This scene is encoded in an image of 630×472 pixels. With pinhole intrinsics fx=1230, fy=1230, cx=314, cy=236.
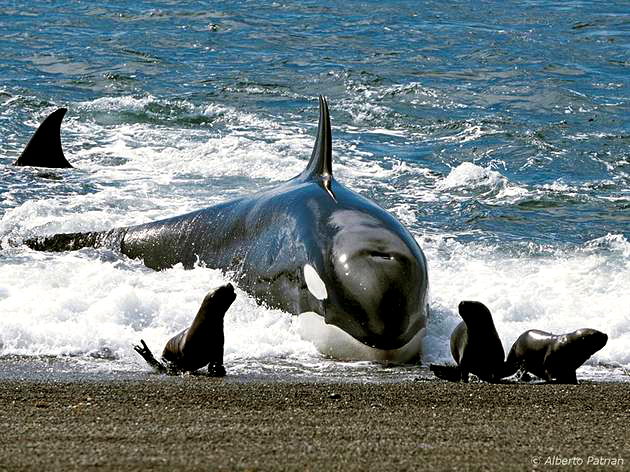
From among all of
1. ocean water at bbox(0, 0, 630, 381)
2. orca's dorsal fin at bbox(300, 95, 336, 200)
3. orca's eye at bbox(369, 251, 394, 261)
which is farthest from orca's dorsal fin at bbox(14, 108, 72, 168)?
orca's eye at bbox(369, 251, 394, 261)

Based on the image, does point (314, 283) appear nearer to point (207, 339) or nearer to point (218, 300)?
point (218, 300)

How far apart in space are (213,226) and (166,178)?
5182 mm

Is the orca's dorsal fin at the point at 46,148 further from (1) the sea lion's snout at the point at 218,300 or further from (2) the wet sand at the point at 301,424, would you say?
(2) the wet sand at the point at 301,424

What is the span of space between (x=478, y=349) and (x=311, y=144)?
454 inches

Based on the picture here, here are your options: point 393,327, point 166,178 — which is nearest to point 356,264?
point 393,327

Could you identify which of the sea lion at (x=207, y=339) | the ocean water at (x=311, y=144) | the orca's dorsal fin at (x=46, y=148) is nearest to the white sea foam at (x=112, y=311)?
the ocean water at (x=311, y=144)

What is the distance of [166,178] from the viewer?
18.1 metres

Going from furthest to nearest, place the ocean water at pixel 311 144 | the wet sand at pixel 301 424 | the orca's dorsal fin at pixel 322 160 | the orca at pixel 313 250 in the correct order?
the orca's dorsal fin at pixel 322 160
the ocean water at pixel 311 144
the orca at pixel 313 250
the wet sand at pixel 301 424

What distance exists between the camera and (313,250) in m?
10.7

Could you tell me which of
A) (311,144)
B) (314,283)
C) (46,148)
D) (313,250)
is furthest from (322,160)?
(311,144)

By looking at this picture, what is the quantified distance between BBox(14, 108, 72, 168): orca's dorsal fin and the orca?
4.34 m

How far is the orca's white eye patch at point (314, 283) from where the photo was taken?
33.4 ft

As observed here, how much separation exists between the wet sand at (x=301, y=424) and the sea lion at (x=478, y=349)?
476 millimetres

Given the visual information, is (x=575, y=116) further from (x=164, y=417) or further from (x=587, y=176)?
(x=164, y=417)
